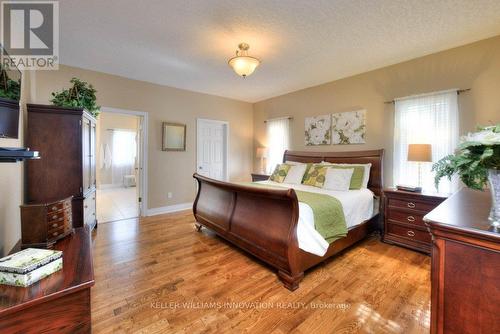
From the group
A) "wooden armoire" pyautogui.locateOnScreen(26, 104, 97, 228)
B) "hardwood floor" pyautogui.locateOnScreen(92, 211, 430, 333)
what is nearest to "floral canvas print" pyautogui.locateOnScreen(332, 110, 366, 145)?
"hardwood floor" pyautogui.locateOnScreen(92, 211, 430, 333)

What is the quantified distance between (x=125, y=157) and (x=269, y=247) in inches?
303

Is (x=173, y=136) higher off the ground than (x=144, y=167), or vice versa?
(x=173, y=136)

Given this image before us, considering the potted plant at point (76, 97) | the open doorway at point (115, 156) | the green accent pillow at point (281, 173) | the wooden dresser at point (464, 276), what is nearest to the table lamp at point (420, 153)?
the green accent pillow at point (281, 173)

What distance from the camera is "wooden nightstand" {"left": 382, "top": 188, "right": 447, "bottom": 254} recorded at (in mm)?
2668

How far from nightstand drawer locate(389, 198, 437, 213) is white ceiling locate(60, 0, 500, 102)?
2.01 metres

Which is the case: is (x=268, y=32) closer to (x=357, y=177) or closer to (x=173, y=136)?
(x=357, y=177)

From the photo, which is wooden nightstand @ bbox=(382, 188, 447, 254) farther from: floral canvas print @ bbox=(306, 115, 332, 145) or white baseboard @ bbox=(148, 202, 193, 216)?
white baseboard @ bbox=(148, 202, 193, 216)

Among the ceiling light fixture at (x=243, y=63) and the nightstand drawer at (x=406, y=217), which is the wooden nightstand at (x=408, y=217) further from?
the ceiling light fixture at (x=243, y=63)

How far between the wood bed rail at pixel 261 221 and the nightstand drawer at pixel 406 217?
174 cm

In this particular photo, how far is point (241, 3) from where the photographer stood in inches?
80.7

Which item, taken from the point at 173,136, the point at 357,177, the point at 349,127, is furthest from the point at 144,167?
the point at 349,127

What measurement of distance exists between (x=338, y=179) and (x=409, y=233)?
43.2 inches

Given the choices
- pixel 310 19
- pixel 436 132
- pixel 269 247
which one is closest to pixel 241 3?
pixel 310 19

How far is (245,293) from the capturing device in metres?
1.93
